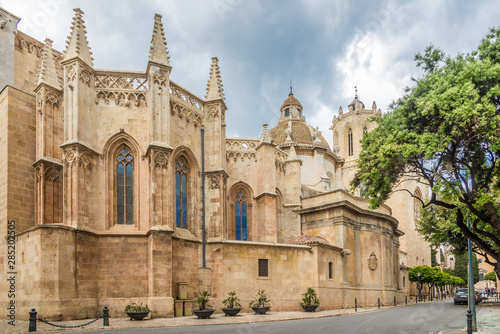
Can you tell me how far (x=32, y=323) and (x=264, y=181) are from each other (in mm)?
17259

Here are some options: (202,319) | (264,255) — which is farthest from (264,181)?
(202,319)

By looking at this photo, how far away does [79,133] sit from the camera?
2086 cm

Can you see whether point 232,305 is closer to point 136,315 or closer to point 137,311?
point 137,311

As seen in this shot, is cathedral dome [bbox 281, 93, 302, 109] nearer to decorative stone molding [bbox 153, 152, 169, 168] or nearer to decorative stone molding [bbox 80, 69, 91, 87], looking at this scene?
decorative stone molding [bbox 153, 152, 169, 168]

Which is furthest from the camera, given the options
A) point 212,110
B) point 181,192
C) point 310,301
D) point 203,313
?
point 212,110

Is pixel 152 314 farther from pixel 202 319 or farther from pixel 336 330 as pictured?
pixel 336 330

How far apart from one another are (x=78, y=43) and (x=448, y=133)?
16896 millimetres

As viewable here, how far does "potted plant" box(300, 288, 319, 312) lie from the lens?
83.1 ft

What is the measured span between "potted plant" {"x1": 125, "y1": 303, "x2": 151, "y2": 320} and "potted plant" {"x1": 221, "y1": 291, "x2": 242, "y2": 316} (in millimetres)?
4121

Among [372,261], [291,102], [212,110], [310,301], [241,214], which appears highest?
[291,102]

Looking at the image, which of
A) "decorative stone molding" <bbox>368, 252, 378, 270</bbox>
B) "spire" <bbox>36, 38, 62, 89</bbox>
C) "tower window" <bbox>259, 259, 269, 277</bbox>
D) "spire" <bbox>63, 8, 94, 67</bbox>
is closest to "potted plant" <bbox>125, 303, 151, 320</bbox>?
"tower window" <bbox>259, 259, 269, 277</bbox>

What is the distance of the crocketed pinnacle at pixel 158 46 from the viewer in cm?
2283

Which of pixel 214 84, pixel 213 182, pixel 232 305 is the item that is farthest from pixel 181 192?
pixel 214 84

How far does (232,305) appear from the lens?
876 inches
